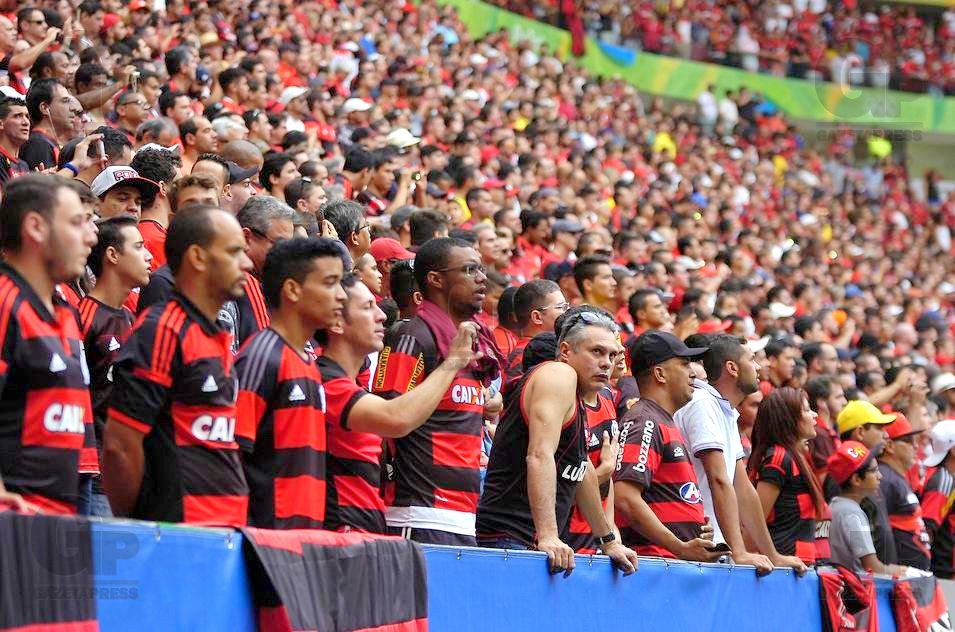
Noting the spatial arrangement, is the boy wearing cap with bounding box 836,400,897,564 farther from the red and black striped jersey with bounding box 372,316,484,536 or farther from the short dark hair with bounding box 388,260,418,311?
the red and black striped jersey with bounding box 372,316,484,536

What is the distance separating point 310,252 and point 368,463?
756 millimetres

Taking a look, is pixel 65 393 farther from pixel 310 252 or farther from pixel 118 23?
pixel 118 23

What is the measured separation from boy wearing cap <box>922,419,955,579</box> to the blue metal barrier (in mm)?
2428

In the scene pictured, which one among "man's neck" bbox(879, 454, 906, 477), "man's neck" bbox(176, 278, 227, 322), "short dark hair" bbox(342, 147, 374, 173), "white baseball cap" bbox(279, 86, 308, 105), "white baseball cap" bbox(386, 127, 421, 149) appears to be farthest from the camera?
"white baseball cap" bbox(279, 86, 308, 105)

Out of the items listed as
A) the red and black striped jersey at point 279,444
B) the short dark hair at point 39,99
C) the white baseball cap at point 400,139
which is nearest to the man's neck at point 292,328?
the red and black striped jersey at point 279,444

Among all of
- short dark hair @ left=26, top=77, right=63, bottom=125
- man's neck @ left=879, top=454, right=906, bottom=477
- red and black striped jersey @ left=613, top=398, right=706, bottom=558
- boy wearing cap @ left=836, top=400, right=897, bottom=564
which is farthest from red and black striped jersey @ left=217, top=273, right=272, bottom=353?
man's neck @ left=879, top=454, right=906, bottom=477

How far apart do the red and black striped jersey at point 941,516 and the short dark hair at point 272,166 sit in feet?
16.1

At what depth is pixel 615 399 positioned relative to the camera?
798cm

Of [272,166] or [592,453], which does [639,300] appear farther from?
[592,453]

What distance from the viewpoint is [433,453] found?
5.66 m

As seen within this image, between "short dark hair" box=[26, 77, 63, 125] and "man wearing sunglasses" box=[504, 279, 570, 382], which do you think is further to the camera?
"short dark hair" box=[26, 77, 63, 125]

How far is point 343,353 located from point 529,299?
7.78 feet

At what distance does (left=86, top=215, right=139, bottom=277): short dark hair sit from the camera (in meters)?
5.23

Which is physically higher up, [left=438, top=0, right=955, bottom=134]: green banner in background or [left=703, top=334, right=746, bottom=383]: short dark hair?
[left=703, top=334, right=746, bottom=383]: short dark hair
